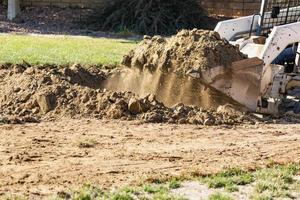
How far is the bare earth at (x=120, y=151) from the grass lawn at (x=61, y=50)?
13.0ft

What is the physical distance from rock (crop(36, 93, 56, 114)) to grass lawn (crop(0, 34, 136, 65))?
287 cm

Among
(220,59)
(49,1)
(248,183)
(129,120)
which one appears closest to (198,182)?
(248,183)

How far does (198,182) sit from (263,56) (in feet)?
12.3

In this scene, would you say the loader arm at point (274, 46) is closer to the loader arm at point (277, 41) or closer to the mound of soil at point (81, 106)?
the loader arm at point (277, 41)

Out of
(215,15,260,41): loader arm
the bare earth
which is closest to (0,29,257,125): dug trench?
the bare earth

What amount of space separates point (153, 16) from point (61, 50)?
22.8 feet

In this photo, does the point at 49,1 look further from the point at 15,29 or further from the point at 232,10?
the point at 232,10

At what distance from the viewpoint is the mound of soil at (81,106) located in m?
8.98

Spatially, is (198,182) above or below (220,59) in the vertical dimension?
below

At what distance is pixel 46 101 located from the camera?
9.27 m

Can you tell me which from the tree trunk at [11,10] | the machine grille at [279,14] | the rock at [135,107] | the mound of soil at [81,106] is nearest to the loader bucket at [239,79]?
the mound of soil at [81,106]

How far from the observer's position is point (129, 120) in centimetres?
889

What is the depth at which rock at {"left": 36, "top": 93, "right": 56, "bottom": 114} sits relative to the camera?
363 inches

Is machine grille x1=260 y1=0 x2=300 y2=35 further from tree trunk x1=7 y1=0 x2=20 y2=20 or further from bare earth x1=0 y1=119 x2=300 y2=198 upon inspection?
tree trunk x1=7 y1=0 x2=20 y2=20
